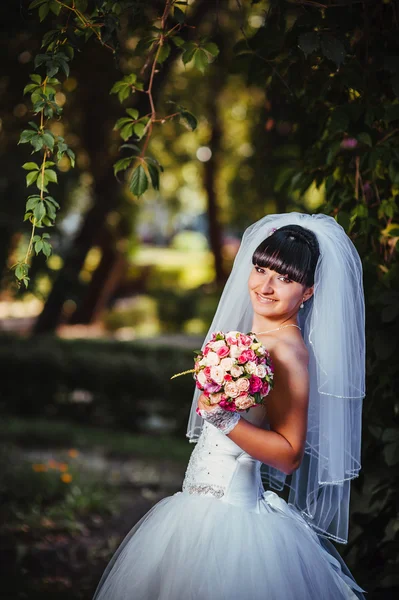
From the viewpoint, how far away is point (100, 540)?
18.9ft

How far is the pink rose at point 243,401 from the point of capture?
2461 millimetres

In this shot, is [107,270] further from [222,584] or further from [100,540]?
[222,584]

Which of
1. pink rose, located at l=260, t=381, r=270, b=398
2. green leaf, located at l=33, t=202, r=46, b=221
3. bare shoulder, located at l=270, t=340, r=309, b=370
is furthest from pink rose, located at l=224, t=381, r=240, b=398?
green leaf, located at l=33, t=202, r=46, b=221

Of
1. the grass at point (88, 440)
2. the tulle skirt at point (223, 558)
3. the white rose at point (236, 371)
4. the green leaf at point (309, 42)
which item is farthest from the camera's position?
the grass at point (88, 440)

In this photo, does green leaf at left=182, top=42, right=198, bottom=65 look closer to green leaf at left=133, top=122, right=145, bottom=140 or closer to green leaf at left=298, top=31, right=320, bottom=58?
green leaf at left=133, top=122, right=145, bottom=140

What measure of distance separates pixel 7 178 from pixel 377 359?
6.09 m

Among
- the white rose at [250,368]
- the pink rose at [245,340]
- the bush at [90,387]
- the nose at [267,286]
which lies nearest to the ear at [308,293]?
the nose at [267,286]

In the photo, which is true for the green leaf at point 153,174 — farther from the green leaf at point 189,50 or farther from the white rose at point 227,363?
the white rose at point 227,363

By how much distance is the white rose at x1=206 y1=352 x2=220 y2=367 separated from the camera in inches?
97.5

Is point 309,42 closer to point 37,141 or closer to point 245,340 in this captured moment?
point 37,141

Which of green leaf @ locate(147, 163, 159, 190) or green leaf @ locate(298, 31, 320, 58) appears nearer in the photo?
green leaf @ locate(298, 31, 320, 58)

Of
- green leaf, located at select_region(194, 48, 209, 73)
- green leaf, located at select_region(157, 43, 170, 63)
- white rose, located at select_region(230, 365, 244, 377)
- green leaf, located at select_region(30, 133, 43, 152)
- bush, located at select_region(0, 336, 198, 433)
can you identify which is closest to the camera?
white rose, located at select_region(230, 365, 244, 377)

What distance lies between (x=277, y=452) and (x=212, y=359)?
1.42 ft

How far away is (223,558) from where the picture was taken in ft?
8.54
